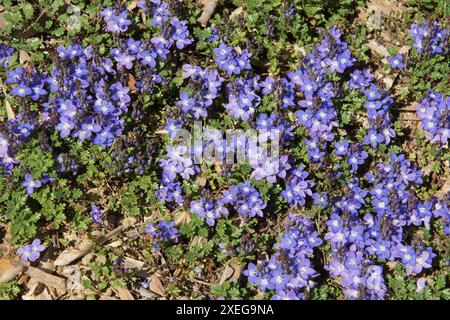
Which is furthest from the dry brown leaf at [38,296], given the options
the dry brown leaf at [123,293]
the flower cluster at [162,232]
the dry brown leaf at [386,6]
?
the dry brown leaf at [386,6]

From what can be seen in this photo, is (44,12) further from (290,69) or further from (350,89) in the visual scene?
(350,89)

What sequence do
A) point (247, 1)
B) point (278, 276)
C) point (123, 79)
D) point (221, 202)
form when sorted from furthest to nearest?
1. point (247, 1)
2. point (123, 79)
3. point (221, 202)
4. point (278, 276)

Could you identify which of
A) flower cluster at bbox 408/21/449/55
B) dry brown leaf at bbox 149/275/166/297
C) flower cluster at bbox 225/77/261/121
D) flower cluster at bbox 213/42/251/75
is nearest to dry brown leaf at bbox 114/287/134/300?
dry brown leaf at bbox 149/275/166/297

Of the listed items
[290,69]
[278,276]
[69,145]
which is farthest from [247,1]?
[278,276]

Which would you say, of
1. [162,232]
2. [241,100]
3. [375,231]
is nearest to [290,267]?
[375,231]

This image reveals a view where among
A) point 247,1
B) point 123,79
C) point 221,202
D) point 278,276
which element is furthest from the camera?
point 247,1

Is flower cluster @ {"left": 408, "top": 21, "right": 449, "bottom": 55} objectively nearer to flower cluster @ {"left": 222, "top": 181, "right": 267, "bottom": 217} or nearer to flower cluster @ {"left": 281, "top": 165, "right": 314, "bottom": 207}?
flower cluster @ {"left": 281, "top": 165, "right": 314, "bottom": 207}
